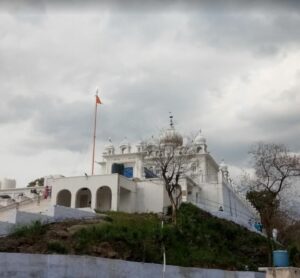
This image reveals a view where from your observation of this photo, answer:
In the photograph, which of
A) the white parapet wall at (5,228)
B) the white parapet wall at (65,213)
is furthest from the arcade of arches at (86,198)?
the white parapet wall at (5,228)

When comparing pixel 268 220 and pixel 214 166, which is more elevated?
pixel 214 166

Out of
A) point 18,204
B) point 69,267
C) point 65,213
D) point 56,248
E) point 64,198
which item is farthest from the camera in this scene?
point 64,198

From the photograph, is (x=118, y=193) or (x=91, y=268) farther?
(x=118, y=193)

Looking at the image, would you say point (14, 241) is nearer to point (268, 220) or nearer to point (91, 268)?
point (91, 268)

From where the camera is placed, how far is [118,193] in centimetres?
3759

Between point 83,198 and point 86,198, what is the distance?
0.27 m

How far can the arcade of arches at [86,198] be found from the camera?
129ft

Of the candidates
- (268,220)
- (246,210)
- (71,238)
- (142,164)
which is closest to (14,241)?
(71,238)

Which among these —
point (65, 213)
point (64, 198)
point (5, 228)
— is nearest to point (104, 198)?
point (64, 198)

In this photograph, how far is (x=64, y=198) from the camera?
4075cm

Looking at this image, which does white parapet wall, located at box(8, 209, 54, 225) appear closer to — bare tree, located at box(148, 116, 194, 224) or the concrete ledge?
the concrete ledge

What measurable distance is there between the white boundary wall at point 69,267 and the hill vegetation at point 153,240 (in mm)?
1499

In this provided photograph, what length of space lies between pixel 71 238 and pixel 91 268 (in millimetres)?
3552

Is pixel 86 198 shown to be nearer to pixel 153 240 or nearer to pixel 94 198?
pixel 94 198
